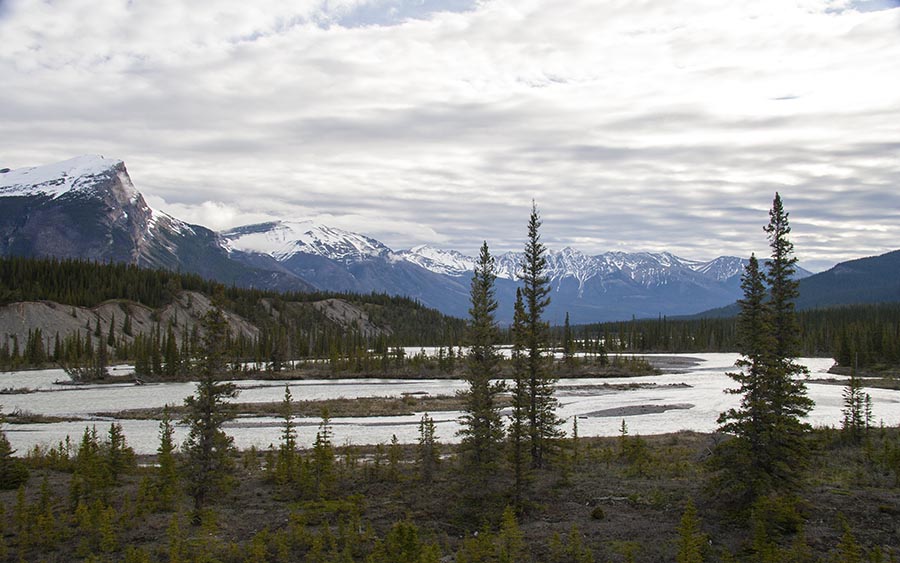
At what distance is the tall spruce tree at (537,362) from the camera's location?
30.9 m

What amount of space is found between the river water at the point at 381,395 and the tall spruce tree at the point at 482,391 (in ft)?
59.2

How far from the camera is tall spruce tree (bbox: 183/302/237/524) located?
23641 millimetres

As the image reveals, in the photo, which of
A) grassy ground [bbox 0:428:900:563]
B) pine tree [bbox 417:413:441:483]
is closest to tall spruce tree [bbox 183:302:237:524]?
grassy ground [bbox 0:428:900:563]

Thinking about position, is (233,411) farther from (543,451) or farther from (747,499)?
(747,499)

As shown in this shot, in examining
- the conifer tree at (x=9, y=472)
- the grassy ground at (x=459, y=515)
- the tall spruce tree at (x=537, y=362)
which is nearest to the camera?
the grassy ground at (x=459, y=515)

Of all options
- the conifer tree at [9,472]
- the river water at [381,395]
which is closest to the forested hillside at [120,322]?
the river water at [381,395]

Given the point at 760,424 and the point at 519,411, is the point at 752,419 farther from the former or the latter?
the point at 519,411

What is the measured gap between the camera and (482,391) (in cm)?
2594

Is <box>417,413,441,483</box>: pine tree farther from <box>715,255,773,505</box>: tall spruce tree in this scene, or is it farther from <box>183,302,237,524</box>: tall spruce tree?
<box>715,255,773,505</box>: tall spruce tree

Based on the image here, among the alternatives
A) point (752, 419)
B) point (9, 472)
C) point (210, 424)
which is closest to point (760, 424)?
point (752, 419)

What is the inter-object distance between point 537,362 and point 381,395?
50.6 metres

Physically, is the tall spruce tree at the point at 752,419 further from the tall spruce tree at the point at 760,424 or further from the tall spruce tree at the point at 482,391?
the tall spruce tree at the point at 482,391

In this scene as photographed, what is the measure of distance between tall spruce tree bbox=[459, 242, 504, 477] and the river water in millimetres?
18048

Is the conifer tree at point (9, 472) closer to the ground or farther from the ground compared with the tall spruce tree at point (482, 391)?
closer to the ground
